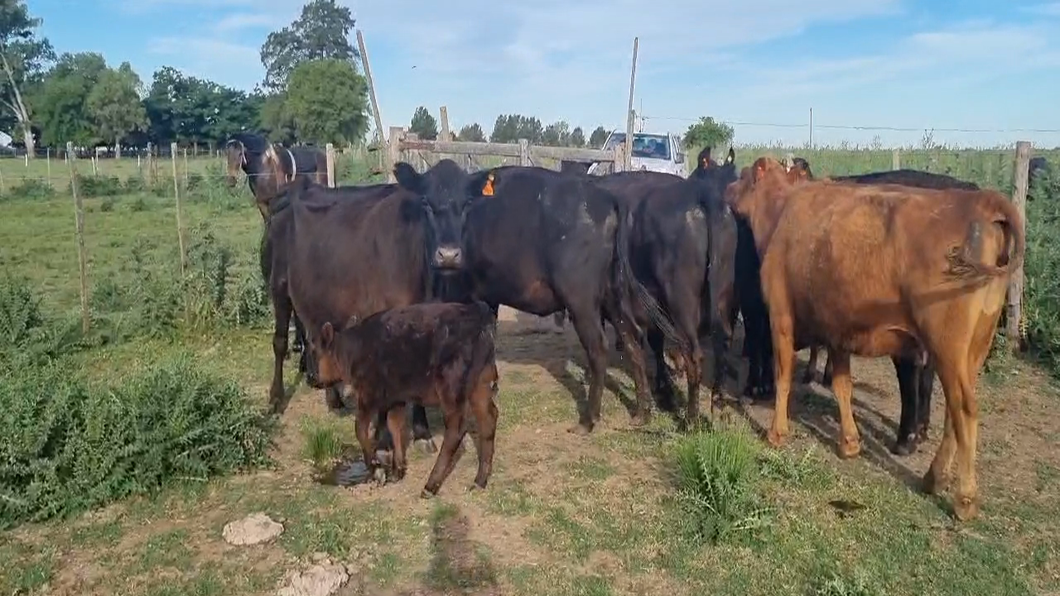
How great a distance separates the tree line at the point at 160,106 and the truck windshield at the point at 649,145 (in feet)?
51.6

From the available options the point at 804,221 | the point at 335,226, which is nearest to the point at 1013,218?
the point at 804,221

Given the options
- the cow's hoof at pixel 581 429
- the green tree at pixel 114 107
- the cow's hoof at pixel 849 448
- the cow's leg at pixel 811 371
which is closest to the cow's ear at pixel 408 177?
the cow's hoof at pixel 581 429

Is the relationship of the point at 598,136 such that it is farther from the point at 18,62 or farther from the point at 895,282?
the point at 18,62

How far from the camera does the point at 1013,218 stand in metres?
4.58

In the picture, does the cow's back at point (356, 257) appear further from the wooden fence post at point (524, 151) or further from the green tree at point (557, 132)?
the green tree at point (557, 132)

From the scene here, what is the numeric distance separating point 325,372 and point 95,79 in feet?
189

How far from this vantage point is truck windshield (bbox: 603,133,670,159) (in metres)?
19.2

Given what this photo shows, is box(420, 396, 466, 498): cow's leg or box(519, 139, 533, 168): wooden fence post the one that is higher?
box(519, 139, 533, 168): wooden fence post

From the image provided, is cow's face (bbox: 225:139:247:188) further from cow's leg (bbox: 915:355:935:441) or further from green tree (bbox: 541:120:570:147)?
green tree (bbox: 541:120:570:147)

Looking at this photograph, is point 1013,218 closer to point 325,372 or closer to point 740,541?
point 740,541

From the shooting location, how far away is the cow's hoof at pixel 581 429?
21.2 ft

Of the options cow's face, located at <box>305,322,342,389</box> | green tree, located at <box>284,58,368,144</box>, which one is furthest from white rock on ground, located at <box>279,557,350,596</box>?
green tree, located at <box>284,58,368,144</box>

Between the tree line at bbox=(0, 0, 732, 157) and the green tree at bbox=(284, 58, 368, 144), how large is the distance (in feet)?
0.17

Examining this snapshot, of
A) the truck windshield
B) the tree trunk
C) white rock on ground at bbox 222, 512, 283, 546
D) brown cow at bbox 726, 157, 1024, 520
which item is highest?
the tree trunk
